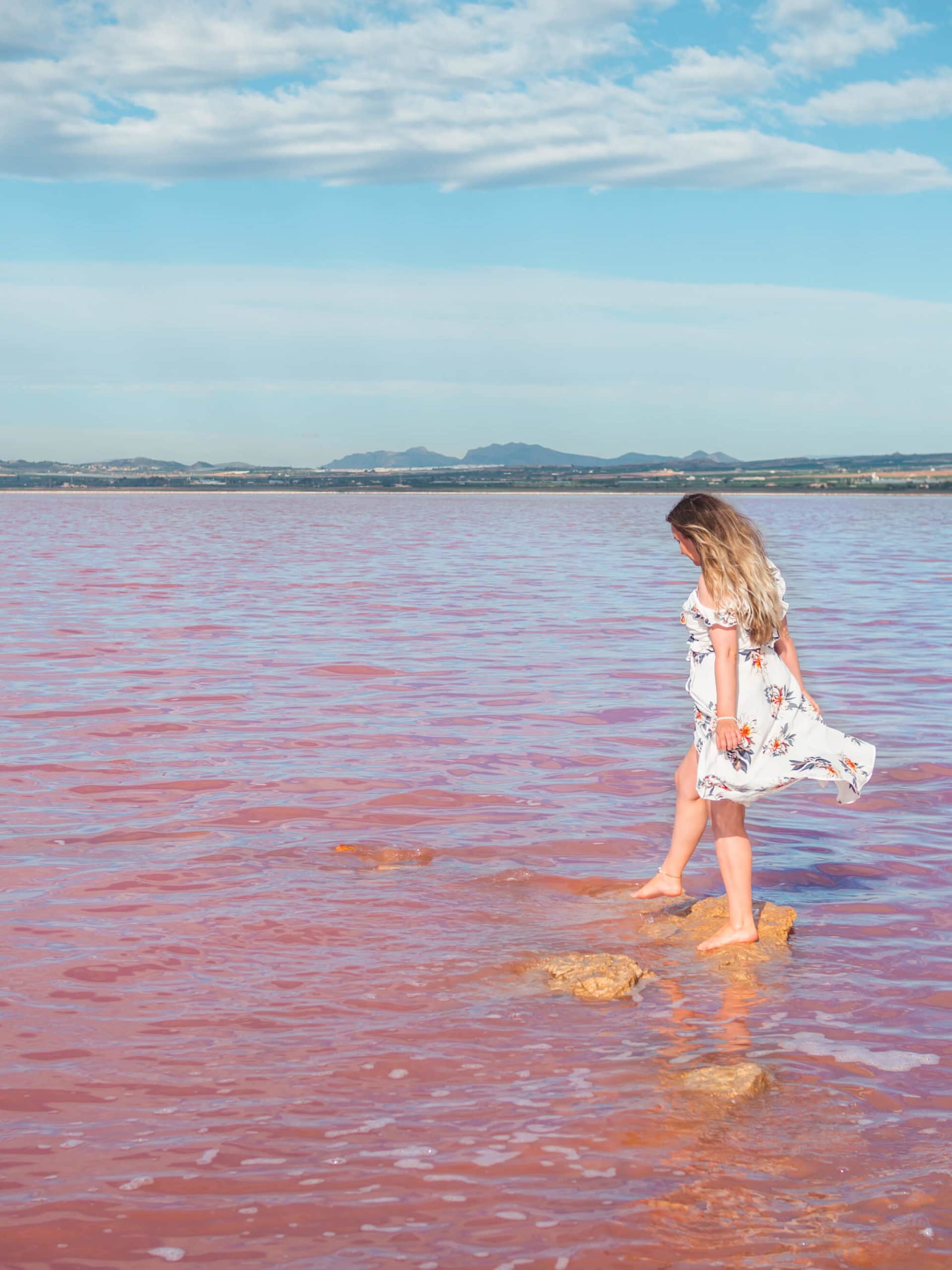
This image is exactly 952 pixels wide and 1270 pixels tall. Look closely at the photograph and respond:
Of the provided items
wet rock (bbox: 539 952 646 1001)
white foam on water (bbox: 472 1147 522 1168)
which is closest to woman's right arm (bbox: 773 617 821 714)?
wet rock (bbox: 539 952 646 1001)

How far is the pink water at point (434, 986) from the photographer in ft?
12.8

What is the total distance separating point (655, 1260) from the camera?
367 cm

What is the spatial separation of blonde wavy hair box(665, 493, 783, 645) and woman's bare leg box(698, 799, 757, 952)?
0.83 m

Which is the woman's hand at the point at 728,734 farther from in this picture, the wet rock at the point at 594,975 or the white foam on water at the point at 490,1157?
the white foam on water at the point at 490,1157

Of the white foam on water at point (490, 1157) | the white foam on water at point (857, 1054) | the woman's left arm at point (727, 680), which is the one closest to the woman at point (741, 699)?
the woman's left arm at point (727, 680)

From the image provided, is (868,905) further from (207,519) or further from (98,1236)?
(207,519)

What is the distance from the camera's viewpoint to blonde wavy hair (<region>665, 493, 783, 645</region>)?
5906 millimetres

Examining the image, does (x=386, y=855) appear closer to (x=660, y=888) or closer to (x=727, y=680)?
(x=660, y=888)

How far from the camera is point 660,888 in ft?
22.7

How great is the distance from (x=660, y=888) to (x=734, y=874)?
0.81 m

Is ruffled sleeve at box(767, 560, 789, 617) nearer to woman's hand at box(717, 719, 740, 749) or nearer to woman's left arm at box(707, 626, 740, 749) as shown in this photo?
woman's left arm at box(707, 626, 740, 749)

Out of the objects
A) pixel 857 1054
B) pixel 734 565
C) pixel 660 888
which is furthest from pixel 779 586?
pixel 857 1054

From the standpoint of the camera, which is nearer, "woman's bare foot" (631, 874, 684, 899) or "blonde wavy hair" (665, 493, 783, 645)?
"blonde wavy hair" (665, 493, 783, 645)

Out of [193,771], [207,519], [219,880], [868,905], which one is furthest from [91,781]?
[207,519]
